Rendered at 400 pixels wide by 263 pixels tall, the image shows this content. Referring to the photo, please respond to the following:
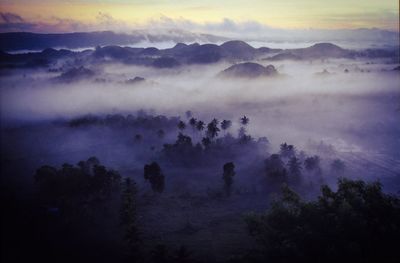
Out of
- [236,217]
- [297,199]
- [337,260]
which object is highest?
[297,199]

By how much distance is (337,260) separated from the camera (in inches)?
1957

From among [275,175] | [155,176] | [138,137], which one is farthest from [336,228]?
[138,137]

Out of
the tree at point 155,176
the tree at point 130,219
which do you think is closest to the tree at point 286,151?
the tree at point 155,176

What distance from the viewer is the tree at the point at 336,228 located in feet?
166

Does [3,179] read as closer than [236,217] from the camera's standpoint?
No

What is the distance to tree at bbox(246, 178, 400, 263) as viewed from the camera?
50688 mm

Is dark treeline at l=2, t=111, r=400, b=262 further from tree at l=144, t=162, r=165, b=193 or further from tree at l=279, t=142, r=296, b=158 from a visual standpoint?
tree at l=279, t=142, r=296, b=158

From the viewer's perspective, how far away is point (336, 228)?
5338 cm

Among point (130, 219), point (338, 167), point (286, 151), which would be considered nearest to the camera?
point (130, 219)

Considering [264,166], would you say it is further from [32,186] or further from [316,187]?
[32,186]

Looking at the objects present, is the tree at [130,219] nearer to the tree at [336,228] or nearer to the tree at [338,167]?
the tree at [336,228]

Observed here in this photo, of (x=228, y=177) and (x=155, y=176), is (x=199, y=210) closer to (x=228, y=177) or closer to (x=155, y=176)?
(x=228, y=177)

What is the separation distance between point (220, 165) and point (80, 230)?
6248 cm

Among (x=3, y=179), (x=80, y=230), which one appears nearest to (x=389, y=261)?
(x=80, y=230)
